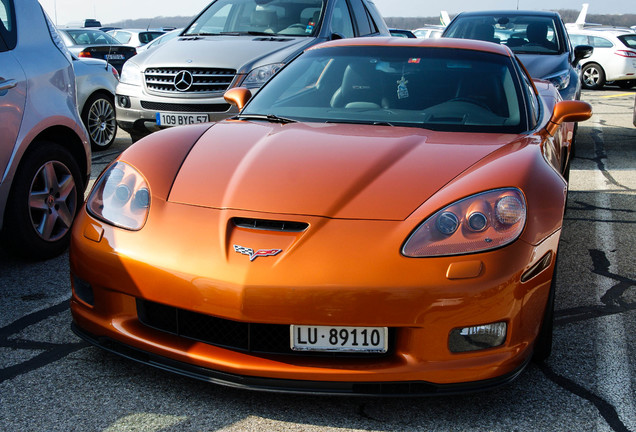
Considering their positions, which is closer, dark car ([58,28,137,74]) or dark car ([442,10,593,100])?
dark car ([442,10,593,100])

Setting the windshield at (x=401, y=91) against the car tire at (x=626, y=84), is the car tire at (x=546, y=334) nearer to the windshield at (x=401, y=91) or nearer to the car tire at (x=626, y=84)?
the windshield at (x=401, y=91)

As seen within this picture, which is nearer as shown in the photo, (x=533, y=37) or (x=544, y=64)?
(x=544, y=64)

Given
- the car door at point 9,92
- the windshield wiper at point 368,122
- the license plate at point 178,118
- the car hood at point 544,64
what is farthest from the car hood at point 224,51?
the windshield wiper at point 368,122

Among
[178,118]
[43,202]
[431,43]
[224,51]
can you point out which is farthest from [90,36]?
[431,43]

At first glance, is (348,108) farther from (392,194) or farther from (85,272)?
(85,272)

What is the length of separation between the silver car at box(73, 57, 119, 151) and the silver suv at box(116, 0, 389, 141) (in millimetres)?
733

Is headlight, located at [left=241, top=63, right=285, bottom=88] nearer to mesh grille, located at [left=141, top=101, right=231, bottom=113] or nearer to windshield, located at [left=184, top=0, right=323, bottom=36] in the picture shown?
mesh grille, located at [left=141, top=101, right=231, bottom=113]

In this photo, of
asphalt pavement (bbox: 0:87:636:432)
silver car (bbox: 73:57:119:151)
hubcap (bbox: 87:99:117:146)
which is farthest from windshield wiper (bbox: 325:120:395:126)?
hubcap (bbox: 87:99:117:146)

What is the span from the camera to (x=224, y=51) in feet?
24.6

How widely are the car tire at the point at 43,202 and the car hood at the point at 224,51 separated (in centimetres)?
289

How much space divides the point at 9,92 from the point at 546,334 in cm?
302

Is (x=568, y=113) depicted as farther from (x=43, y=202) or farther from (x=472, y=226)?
(x=43, y=202)

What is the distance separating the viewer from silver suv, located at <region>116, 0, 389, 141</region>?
7.29 metres

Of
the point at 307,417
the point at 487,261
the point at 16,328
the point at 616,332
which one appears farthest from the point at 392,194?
the point at 16,328
